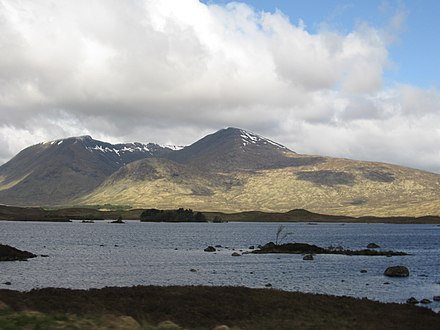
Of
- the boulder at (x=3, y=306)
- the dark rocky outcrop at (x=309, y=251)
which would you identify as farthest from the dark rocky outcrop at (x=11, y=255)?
the boulder at (x=3, y=306)

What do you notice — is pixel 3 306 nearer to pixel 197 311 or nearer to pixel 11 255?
pixel 197 311

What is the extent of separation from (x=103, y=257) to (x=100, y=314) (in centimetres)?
8065

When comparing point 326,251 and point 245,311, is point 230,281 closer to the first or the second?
point 245,311

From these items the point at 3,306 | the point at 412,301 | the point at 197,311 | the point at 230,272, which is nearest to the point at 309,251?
the point at 230,272

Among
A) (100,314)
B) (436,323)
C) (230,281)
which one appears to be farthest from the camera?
(230,281)

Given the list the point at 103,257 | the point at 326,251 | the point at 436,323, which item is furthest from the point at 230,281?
the point at 326,251

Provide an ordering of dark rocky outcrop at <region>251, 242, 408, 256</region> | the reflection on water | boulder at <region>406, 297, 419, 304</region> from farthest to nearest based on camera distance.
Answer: dark rocky outcrop at <region>251, 242, 408, 256</region>, the reflection on water, boulder at <region>406, 297, 419, 304</region>

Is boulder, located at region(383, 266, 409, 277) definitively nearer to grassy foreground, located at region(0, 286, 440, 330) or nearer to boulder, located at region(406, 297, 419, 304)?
boulder, located at region(406, 297, 419, 304)

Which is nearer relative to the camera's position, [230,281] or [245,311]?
[245,311]

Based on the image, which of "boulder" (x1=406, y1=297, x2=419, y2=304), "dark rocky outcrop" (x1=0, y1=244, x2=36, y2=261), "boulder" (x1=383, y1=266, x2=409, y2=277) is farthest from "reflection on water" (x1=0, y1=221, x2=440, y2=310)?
"dark rocky outcrop" (x1=0, y1=244, x2=36, y2=261)

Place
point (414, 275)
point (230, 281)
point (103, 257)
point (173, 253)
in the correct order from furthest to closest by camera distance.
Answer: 1. point (173, 253)
2. point (103, 257)
3. point (414, 275)
4. point (230, 281)

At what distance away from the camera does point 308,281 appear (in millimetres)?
84062

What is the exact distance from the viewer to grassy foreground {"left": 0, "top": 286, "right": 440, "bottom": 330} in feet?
134

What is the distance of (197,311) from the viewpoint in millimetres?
48219
